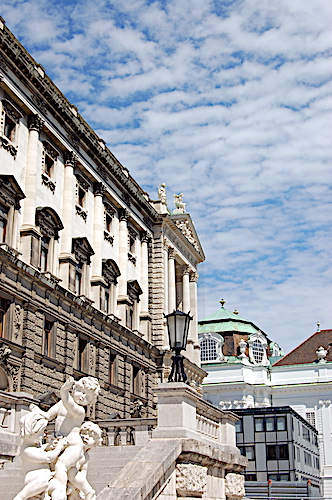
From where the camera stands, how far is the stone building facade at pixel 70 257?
1046 inches

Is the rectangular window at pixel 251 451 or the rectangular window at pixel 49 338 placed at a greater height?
the rectangular window at pixel 49 338

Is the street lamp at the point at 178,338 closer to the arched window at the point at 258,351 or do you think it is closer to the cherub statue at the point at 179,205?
the cherub statue at the point at 179,205

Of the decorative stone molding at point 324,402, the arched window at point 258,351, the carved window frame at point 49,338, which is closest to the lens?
the carved window frame at point 49,338

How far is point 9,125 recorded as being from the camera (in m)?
28.1

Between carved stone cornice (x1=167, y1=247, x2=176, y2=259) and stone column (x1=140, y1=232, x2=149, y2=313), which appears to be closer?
stone column (x1=140, y1=232, x2=149, y2=313)

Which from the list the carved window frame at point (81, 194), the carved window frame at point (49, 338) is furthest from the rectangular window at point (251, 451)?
the carved window frame at point (49, 338)

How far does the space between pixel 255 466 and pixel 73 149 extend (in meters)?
→ 27.7

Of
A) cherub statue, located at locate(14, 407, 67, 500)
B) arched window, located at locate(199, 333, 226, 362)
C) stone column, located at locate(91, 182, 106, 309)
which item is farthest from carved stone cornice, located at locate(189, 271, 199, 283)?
cherub statue, located at locate(14, 407, 67, 500)

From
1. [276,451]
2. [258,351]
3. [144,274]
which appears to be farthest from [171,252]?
[258,351]

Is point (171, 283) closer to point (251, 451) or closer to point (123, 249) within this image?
point (123, 249)

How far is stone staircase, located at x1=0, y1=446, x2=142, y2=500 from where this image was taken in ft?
41.4

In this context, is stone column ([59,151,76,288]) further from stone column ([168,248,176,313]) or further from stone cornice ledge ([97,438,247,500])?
stone cornice ledge ([97,438,247,500])

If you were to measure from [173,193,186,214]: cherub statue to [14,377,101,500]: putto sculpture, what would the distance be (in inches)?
1671

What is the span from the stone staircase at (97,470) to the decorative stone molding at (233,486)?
8.46 ft
